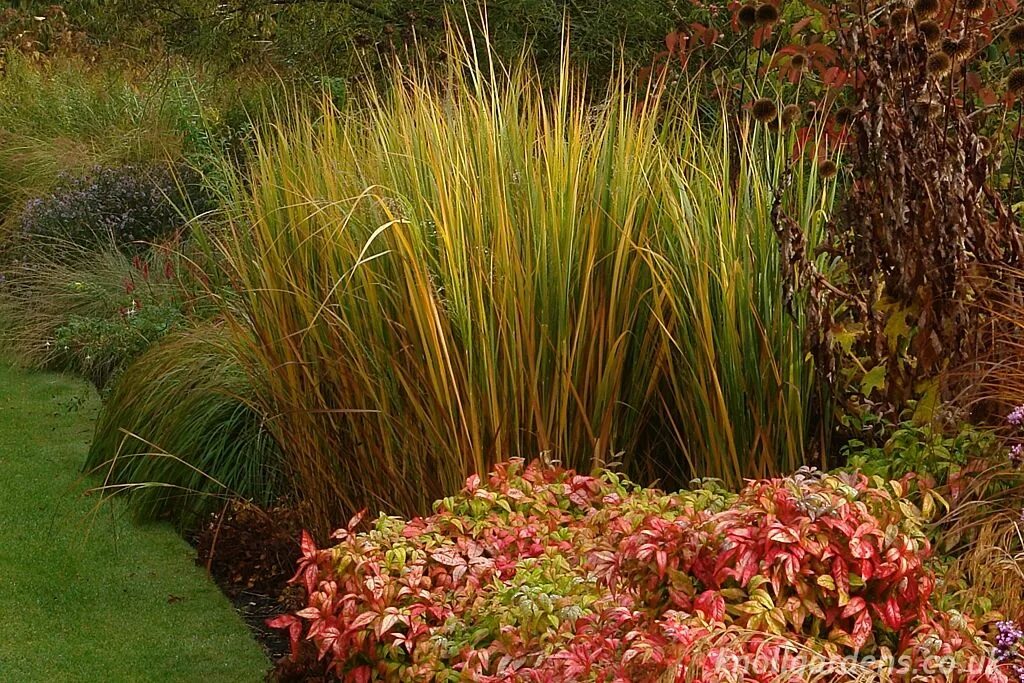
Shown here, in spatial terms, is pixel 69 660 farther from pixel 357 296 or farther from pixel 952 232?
pixel 952 232

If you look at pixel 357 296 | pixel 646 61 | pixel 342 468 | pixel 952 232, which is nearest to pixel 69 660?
pixel 342 468

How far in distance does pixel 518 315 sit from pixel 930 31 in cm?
155

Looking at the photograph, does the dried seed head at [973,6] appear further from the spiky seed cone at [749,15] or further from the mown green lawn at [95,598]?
the mown green lawn at [95,598]

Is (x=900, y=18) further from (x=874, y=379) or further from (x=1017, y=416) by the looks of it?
(x=1017, y=416)

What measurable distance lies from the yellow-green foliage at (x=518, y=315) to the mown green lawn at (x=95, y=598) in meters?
0.71

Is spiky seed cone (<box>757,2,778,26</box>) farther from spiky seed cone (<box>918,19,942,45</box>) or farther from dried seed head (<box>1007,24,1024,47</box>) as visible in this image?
dried seed head (<box>1007,24,1024,47</box>)

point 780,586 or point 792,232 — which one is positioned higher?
point 792,232

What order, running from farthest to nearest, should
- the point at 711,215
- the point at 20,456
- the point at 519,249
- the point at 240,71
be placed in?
1. the point at 240,71
2. the point at 20,456
3. the point at 711,215
4. the point at 519,249

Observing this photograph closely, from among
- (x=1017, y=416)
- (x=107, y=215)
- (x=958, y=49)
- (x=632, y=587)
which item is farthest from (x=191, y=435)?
(x=107, y=215)

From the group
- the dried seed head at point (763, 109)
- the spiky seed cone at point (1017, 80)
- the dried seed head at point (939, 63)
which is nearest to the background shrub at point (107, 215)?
the dried seed head at point (763, 109)

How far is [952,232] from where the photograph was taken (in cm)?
392

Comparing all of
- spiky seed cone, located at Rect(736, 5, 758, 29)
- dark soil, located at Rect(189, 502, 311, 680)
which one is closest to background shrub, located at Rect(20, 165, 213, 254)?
dark soil, located at Rect(189, 502, 311, 680)

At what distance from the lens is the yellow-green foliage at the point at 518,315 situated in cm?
424

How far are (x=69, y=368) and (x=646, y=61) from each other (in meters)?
4.75
